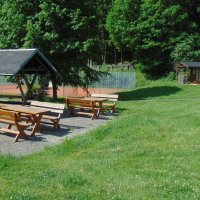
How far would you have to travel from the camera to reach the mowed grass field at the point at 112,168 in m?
7.11

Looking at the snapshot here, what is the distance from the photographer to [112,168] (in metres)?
8.73

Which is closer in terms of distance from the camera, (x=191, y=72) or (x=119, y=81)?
(x=191, y=72)

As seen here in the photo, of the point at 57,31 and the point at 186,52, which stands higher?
the point at 57,31

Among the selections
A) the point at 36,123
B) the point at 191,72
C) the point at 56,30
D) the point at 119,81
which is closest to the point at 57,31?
the point at 56,30

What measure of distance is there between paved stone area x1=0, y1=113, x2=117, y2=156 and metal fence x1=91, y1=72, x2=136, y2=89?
33070 mm

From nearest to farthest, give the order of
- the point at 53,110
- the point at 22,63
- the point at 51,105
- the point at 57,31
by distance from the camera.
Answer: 1. the point at 53,110
2. the point at 51,105
3. the point at 22,63
4. the point at 57,31

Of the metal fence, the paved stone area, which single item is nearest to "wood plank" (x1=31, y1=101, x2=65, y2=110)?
the paved stone area

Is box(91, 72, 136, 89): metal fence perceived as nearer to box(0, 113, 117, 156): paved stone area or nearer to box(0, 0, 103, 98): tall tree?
box(0, 0, 103, 98): tall tree

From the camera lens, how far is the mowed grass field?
711cm

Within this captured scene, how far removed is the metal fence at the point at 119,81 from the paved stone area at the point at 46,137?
33.1 meters

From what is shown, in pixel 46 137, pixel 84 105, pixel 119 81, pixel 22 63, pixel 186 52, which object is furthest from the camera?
pixel 186 52

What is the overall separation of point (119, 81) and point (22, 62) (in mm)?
33843

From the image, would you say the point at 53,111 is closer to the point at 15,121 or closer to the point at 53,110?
the point at 53,110

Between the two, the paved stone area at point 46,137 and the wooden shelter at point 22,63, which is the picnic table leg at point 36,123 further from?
the wooden shelter at point 22,63
